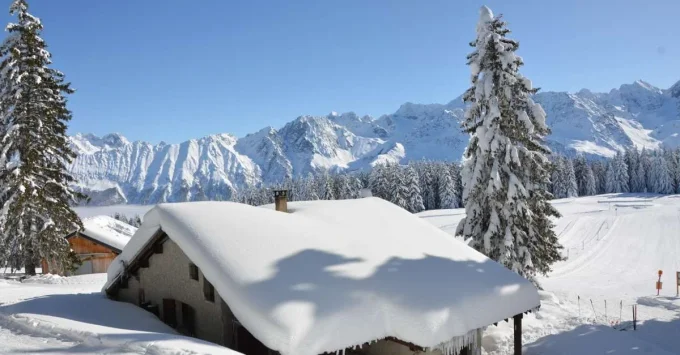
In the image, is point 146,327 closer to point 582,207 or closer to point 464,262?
point 464,262

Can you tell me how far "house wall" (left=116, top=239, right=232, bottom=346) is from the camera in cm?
1118

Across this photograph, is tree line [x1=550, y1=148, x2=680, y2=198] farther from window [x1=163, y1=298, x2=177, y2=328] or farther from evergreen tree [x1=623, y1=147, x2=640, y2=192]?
window [x1=163, y1=298, x2=177, y2=328]

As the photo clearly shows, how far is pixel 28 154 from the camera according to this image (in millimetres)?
22906

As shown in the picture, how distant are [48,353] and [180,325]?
4.82 metres

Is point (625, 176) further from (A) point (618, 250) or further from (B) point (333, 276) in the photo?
(B) point (333, 276)

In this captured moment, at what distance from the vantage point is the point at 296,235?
1247 cm

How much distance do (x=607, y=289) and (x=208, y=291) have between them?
29.1m

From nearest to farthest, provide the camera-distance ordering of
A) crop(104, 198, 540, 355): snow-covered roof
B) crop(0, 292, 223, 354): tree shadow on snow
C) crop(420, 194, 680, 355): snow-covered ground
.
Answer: crop(0, 292, 223, 354): tree shadow on snow
crop(104, 198, 540, 355): snow-covered roof
crop(420, 194, 680, 355): snow-covered ground

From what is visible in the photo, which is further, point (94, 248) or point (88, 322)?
point (94, 248)

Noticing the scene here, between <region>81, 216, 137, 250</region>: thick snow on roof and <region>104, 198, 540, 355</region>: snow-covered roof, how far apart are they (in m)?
24.2

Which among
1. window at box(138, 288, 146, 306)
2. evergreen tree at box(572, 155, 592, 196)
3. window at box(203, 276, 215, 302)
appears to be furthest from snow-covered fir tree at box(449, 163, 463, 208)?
window at box(203, 276, 215, 302)

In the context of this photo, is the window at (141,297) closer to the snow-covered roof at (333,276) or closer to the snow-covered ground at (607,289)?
the snow-covered roof at (333,276)

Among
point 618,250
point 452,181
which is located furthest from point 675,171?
point 618,250

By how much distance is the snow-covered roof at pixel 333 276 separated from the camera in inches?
356
